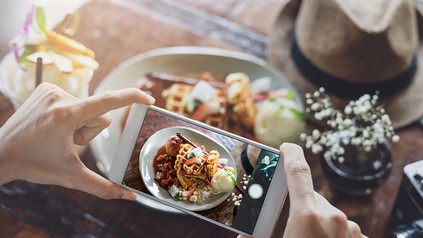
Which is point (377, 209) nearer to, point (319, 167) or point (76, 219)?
point (319, 167)

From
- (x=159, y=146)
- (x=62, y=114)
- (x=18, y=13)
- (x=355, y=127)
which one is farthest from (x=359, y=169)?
(x=18, y=13)

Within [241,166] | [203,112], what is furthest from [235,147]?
[203,112]

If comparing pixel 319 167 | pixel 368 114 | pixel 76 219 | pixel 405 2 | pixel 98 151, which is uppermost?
pixel 405 2

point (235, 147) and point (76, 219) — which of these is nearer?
point (235, 147)

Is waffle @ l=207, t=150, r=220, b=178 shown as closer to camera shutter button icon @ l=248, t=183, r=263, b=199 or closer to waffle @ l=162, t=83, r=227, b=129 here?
camera shutter button icon @ l=248, t=183, r=263, b=199

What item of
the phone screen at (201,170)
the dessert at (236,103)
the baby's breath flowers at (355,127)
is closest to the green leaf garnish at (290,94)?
the dessert at (236,103)

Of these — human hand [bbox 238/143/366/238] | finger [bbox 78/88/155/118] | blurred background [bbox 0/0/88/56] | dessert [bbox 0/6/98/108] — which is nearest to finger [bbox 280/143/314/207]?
human hand [bbox 238/143/366/238]

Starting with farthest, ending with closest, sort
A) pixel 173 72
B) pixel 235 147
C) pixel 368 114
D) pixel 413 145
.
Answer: pixel 173 72 → pixel 413 145 → pixel 368 114 → pixel 235 147

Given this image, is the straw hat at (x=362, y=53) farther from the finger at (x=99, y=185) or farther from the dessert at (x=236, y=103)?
the finger at (x=99, y=185)
